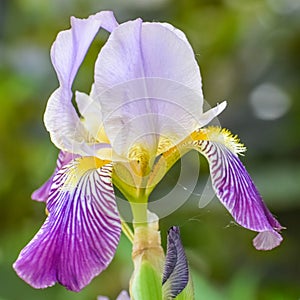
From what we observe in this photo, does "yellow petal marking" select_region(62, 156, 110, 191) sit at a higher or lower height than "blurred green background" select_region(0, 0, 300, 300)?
higher

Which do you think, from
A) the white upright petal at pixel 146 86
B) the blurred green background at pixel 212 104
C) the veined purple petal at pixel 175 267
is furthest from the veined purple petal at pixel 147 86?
the blurred green background at pixel 212 104

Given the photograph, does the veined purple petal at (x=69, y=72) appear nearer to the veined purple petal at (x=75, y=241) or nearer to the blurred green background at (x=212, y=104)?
the veined purple petal at (x=75, y=241)

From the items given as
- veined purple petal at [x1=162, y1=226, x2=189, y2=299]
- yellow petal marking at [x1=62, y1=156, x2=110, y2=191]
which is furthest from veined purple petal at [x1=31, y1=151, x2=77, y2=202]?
veined purple petal at [x1=162, y1=226, x2=189, y2=299]

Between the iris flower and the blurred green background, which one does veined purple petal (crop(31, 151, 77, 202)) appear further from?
the blurred green background

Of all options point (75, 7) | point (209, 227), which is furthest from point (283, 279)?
point (75, 7)

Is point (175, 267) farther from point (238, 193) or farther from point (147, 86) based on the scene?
point (147, 86)

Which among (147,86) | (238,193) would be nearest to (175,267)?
(238,193)
